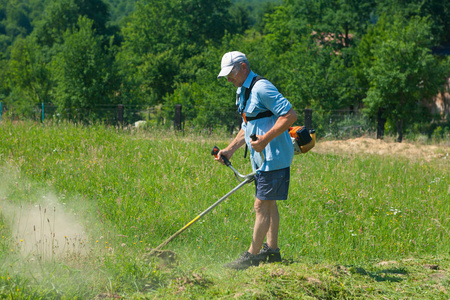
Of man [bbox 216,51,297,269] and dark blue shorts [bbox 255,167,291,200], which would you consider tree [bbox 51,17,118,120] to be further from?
dark blue shorts [bbox 255,167,291,200]

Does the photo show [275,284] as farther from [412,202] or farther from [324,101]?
[324,101]

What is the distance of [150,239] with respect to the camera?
17.3ft

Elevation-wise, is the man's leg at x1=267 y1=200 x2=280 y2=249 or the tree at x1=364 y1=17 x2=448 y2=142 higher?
the tree at x1=364 y1=17 x2=448 y2=142

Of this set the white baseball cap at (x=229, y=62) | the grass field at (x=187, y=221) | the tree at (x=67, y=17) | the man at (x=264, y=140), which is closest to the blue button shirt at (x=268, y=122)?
the man at (x=264, y=140)

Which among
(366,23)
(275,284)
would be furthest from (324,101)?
(275,284)

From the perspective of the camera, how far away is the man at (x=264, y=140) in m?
4.11

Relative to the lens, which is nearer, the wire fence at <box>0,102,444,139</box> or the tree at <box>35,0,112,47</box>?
the wire fence at <box>0,102,444,139</box>

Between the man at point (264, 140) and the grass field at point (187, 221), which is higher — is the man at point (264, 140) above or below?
above

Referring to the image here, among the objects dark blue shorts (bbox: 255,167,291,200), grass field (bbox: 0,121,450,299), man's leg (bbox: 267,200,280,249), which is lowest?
grass field (bbox: 0,121,450,299)

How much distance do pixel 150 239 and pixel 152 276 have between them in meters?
1.41

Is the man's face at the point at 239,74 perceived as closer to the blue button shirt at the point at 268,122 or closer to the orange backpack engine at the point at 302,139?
the blue button shirt at the point at 268,122

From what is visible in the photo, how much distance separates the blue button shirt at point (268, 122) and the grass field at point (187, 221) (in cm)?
99

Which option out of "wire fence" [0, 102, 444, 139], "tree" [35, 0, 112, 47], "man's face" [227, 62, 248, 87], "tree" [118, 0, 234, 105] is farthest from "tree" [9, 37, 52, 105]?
"man's face" [227, 62, 248, 87]

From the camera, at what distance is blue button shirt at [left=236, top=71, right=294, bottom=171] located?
4.13m
